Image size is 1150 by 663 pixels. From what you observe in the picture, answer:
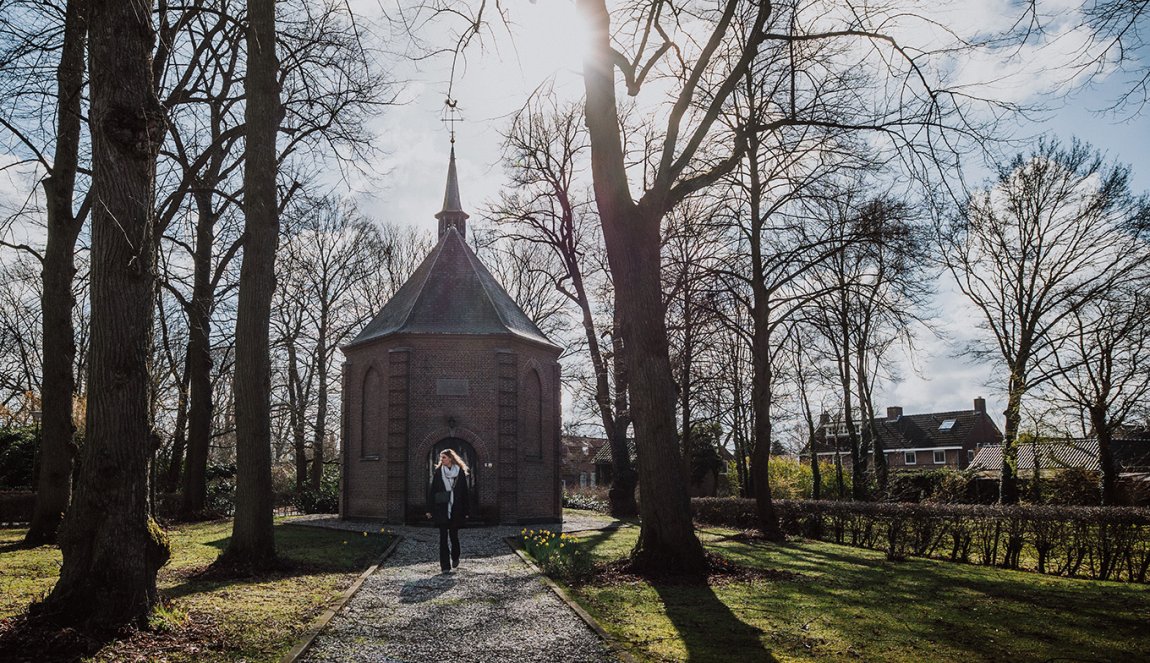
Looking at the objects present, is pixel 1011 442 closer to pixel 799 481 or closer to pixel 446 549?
pixel 799 481

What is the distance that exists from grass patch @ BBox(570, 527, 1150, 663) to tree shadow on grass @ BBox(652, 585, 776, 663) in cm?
1

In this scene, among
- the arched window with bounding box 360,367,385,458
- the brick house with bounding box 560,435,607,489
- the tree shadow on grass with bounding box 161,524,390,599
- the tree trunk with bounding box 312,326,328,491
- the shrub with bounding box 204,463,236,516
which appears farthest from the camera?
the brick house with bounding box 560,435,607,489

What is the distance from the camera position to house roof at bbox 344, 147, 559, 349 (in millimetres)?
24438

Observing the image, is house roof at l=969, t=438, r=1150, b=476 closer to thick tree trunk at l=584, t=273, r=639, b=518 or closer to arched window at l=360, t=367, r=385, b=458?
thick tree trunk at l=584, t=273, r=639, b=518

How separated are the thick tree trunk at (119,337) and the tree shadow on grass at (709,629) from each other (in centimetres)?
472

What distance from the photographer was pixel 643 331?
10.7 m

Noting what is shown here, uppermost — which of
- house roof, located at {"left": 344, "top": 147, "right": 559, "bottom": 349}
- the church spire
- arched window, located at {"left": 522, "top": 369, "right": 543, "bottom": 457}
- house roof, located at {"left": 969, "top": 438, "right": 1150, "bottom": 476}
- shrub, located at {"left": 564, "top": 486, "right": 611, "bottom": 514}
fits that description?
the church spire

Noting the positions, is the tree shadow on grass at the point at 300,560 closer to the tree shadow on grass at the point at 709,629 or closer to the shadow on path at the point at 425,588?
the shadow on path at the point at 425,588

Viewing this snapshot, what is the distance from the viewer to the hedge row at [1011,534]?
1183 centimetres

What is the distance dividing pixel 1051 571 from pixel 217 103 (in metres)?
19.0

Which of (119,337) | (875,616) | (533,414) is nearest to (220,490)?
(533,414)

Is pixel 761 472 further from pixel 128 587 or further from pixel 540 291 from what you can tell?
pixel 540 291

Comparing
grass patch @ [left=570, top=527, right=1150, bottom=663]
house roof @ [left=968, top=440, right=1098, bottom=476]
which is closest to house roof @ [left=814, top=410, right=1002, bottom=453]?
house roof @ [left=968, top=440, right=1098, bottom=476]

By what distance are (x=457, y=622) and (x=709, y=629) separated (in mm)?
2530
